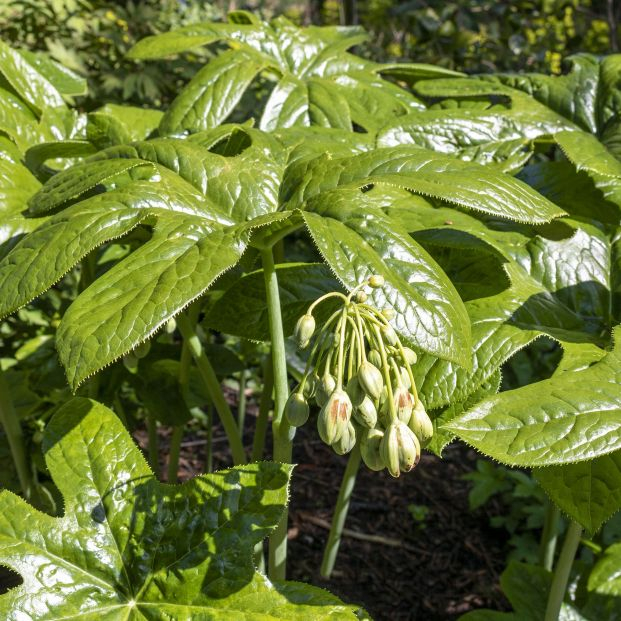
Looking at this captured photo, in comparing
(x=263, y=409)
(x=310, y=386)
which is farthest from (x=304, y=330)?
(x=263, y=409)

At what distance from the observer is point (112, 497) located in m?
1.21

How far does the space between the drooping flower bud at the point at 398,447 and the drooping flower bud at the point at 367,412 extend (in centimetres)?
3

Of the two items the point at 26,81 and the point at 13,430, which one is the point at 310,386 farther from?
the point at 26,81

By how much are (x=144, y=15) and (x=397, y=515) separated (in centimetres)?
224

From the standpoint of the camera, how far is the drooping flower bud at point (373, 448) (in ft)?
3.42

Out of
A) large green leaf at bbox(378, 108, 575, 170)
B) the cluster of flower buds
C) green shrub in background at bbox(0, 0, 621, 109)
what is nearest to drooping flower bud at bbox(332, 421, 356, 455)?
the cluster of flower buds

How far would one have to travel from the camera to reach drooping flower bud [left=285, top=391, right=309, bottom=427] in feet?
3.44

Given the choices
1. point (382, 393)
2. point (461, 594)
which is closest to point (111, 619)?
point (382, 393)

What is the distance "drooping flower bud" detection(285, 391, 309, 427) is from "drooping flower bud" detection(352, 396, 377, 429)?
0.23 feet

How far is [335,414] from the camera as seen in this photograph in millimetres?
1005

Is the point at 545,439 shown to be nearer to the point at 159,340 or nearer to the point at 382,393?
the point at 382,393

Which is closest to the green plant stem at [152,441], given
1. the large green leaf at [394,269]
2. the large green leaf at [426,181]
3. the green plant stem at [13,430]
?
the green plant stem at [13,430]

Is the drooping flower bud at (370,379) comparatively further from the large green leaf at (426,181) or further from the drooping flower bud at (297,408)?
the large green leaf at (426,181)

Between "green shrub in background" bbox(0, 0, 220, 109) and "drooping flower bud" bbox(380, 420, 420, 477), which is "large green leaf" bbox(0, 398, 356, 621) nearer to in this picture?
"drooping flower bud" bbox(380, 420, 420, 477)
